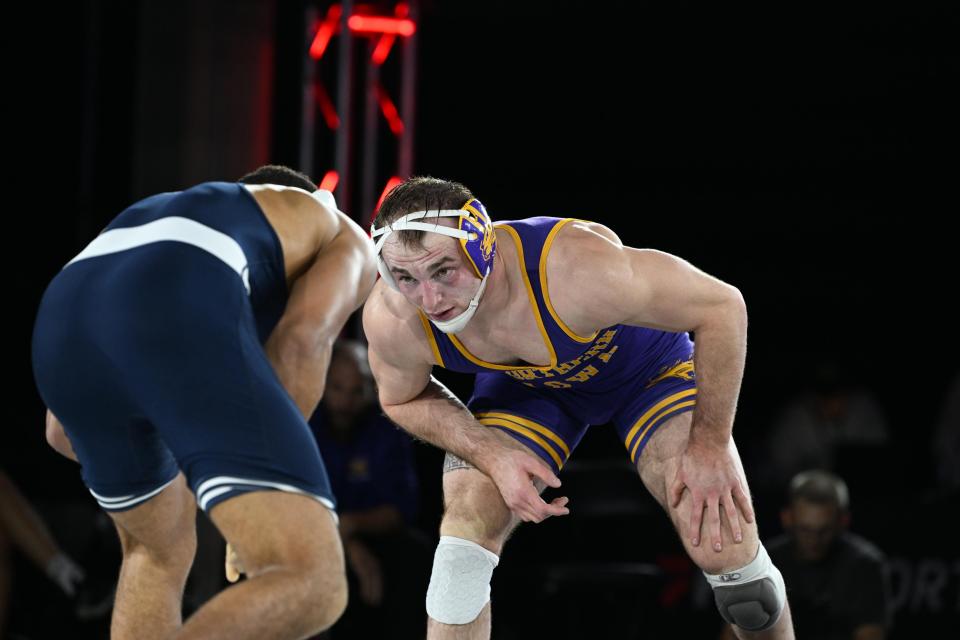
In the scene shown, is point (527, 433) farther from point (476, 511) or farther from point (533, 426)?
point (476, 511)

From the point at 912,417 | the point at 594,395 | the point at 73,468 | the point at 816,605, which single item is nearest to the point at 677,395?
the point at 594,395

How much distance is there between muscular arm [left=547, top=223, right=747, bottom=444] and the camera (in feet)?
11.5

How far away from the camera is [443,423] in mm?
3836

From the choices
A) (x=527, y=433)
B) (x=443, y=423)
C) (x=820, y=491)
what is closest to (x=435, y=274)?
(x=443, y=423)

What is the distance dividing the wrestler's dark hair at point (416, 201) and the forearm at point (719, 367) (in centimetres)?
79

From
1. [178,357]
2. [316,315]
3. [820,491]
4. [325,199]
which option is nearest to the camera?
[178,357]

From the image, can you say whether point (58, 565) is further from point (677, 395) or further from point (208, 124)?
point (677, 395)

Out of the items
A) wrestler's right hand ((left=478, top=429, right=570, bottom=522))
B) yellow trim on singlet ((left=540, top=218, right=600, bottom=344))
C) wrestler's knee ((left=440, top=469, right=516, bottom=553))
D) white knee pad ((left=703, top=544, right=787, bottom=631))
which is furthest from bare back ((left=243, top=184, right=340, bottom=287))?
white knee pad ((left=703, top=544, right=787, bottom=631))

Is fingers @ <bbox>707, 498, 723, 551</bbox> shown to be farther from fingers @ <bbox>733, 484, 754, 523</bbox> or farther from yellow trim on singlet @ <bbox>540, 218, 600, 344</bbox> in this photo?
yellow trim on singlet @ <bbox>540, 218, 600, 344</bbox>

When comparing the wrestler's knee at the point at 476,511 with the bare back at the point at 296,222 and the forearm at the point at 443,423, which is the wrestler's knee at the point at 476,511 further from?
the bare back at the point at 296,222

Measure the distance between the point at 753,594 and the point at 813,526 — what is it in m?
2.33

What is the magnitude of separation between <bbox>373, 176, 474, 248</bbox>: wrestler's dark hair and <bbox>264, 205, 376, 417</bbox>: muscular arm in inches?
14.0

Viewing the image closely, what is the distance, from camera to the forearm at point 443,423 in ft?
12.3

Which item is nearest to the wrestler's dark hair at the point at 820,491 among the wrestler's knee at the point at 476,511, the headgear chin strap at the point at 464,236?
the wrestler's knee at the point at 476,511
